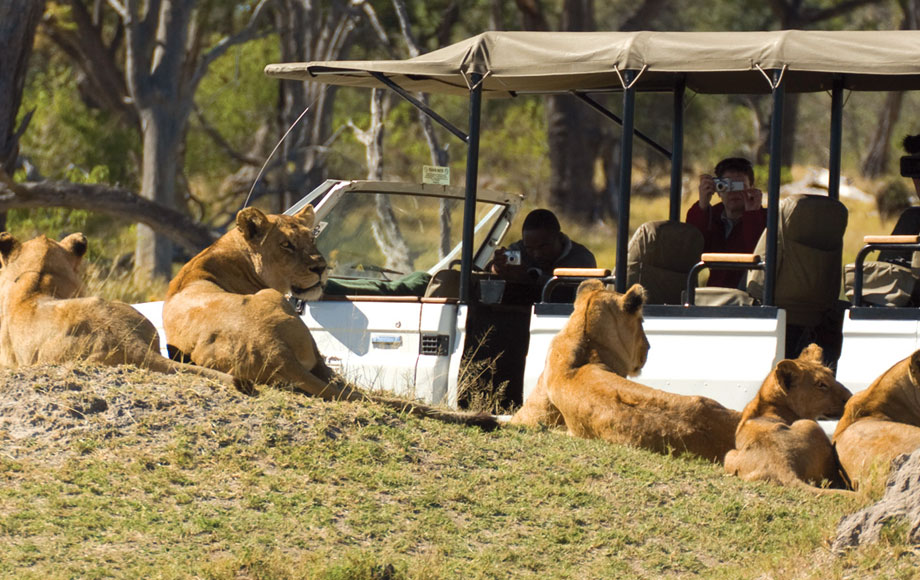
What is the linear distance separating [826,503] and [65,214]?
14784mm

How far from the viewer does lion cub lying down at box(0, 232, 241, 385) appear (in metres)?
6.39

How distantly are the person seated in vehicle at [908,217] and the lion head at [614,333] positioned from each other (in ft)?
4.82

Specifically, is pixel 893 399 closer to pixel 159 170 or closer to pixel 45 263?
pixel 45 263

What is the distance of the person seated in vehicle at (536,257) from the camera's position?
8477 millimetres

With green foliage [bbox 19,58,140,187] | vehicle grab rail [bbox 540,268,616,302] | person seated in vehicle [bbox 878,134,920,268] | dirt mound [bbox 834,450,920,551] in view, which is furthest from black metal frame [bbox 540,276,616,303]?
green foliage [bbox 19,58,140,187]

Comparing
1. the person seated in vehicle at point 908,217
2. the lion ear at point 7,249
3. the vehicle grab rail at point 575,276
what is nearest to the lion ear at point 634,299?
the vehicle grab rail at point 575,276

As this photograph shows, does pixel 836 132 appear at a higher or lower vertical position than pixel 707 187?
higher

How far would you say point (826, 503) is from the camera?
5.41m

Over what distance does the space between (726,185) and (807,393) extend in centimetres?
254

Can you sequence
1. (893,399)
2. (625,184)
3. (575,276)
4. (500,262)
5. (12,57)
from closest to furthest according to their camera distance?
(893,399) → (625,184) → (575,276) → (500,262) → (12,57)

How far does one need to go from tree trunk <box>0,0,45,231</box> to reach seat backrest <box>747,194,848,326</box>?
7.79 metres

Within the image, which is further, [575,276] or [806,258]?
[575,276]

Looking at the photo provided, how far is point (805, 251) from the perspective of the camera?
7035 mm

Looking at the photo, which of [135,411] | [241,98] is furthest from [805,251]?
[241,98]
